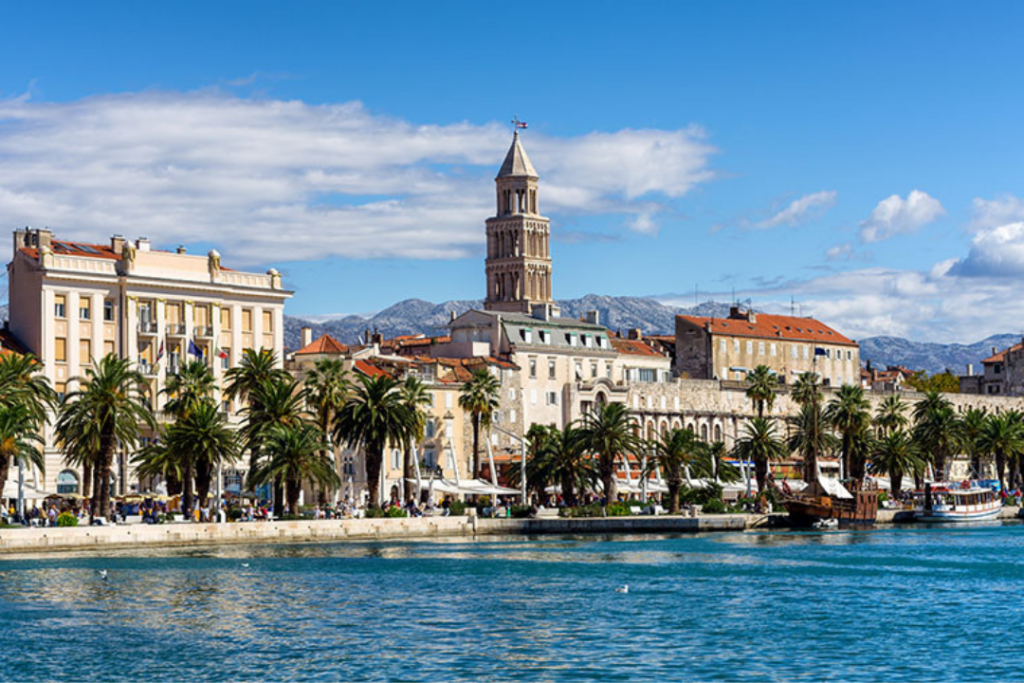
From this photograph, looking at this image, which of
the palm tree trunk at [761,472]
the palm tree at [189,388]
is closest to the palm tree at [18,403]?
the palm tree at [189,388]

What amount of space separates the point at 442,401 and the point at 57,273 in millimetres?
34830

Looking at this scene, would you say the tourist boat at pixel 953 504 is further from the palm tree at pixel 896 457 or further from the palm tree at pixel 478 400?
the palm tree at pixel 478 400

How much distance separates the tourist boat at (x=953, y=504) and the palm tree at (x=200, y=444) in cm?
6056

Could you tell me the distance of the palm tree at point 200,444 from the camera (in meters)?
90.8

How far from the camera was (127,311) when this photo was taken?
111750mm

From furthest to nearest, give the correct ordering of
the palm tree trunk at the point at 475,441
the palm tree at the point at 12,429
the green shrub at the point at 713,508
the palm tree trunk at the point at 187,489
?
the palm tree trunk at the point at 475,441 → the green shrub at the point at 713,508 → the palm tree trunk at the point at 187,489 → the palm tree at the point at 12,429

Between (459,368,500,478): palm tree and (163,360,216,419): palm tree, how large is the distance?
27513mm

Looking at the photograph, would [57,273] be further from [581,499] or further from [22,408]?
[581,499]

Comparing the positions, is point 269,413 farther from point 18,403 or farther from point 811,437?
point 811,437

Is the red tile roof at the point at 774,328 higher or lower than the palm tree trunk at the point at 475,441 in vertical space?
higher

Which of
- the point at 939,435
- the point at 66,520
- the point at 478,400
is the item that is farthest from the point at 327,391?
the point at 939,435

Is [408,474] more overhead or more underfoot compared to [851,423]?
more underfoot

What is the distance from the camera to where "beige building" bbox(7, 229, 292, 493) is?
10812cm

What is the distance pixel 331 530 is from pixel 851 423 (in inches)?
2323
